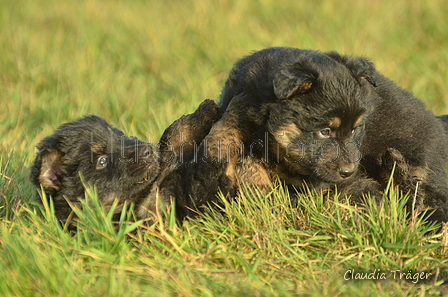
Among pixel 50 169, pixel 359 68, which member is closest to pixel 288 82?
pixel 359 68

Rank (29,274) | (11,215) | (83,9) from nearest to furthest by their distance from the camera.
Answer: (29,274) < (11,215) < (83,9)

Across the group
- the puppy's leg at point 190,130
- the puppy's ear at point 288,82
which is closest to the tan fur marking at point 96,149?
the puppy's leg at point 190,130

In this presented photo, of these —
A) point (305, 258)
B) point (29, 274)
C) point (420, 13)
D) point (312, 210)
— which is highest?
point (420, 13)

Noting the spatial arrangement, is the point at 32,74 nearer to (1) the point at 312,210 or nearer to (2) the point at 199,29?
(2) the point at 199,29

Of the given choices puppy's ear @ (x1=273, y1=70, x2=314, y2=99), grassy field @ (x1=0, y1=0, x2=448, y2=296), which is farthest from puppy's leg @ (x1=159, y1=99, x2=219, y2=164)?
puppy's ear @ (x1=273, y1=70, x2=314, y2=99)

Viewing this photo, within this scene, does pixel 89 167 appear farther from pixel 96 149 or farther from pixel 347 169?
pixel 347 169

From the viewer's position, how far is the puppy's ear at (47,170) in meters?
3.74

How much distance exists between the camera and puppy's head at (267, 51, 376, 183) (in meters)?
3.55

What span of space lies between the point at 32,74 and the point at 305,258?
4.99 metres

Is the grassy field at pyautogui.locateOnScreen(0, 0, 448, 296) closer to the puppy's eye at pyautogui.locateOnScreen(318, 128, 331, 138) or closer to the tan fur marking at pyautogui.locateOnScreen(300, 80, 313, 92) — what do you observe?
the puppy's eye at pyautogui.locateOnScreen(318, 128, 331, 138)

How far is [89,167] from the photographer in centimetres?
384

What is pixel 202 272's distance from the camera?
121 inches

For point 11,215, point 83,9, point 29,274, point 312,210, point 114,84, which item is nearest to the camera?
point 29,274

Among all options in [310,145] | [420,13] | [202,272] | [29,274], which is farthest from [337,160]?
[420,13]
